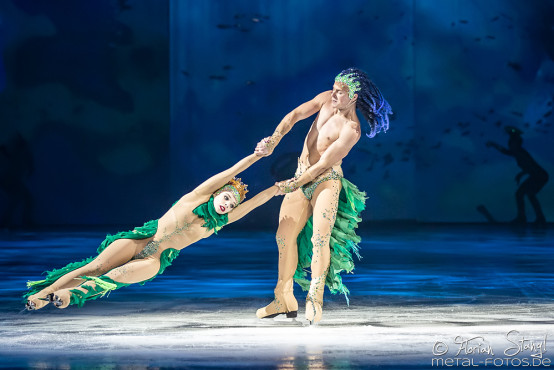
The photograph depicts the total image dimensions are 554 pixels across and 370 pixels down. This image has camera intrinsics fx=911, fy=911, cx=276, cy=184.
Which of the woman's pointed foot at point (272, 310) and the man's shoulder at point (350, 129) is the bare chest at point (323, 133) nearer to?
the man's shoulder at point (350, 129)

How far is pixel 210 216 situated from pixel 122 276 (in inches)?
23.0

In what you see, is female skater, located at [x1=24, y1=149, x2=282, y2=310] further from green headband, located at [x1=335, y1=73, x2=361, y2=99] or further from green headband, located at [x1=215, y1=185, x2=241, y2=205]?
green headband, located at [x1=335, y1=73, x2=361, y2=99]

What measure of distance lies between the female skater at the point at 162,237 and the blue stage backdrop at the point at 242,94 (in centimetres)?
807

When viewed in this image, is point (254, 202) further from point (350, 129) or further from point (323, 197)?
point (350, 129)

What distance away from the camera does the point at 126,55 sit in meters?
13.4

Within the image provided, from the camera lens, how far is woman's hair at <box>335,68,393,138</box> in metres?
5.09

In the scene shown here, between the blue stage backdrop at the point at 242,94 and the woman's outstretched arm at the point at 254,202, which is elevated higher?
the blue stage backdrop at the point at 242,94

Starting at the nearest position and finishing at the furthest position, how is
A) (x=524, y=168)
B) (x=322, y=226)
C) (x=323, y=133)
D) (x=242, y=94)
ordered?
(x=322, y=226), (x=323, y=133), (x=242, y=94), (x=524, y=168)

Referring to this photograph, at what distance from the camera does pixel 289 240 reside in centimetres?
523

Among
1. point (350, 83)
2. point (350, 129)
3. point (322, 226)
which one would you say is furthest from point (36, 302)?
point (350, 83)

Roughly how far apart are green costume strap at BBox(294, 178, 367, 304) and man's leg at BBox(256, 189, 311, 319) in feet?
0.18

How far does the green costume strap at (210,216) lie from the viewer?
5.06m

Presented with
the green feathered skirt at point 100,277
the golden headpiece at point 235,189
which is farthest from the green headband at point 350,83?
the green feathered skirt at point 100,277

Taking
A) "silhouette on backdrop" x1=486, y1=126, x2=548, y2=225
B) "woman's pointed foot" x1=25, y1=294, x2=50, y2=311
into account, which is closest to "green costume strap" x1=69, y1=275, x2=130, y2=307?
"woman's pointed foot" x1=25, y1=294, x2=50, y2=311
